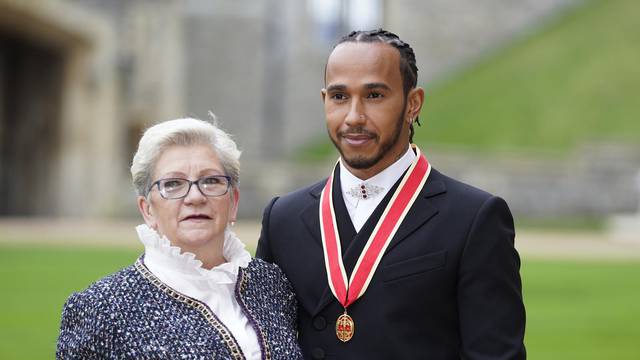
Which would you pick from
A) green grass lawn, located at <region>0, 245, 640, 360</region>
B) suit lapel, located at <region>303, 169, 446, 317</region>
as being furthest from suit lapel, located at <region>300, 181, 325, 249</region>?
green grass lawn, located at <region>0, 245, 640, 360</region>

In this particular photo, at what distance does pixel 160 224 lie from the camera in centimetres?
341

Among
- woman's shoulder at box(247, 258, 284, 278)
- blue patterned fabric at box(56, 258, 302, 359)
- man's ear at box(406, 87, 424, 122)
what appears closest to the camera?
blue patterned fabric at box(56, 258, 302, 359)

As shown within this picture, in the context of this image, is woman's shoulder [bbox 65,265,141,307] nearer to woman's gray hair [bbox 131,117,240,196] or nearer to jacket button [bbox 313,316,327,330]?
woman's gray hair [bbox 131,117,240,196]

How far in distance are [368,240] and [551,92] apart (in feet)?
109

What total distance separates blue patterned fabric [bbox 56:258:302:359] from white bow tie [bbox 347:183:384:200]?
48cm

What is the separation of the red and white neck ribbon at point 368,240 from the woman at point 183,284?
9.2 inches

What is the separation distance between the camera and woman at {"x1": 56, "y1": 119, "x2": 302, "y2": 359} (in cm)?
321

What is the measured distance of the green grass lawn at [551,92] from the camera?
33156 millimetres

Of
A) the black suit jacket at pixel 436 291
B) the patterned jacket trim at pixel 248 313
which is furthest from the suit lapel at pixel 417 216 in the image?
the patterned jacket trim at pixel 248 313

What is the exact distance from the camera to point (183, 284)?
11.0 feet

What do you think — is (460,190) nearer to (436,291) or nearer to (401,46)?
(436,291)

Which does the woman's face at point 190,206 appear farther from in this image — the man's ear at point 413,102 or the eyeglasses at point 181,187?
the man's ear at point 413,102

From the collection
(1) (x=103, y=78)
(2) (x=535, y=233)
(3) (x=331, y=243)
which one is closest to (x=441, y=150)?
(2) (x=535, y=233)

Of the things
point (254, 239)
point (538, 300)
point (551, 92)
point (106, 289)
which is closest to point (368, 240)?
point (106, 289)
